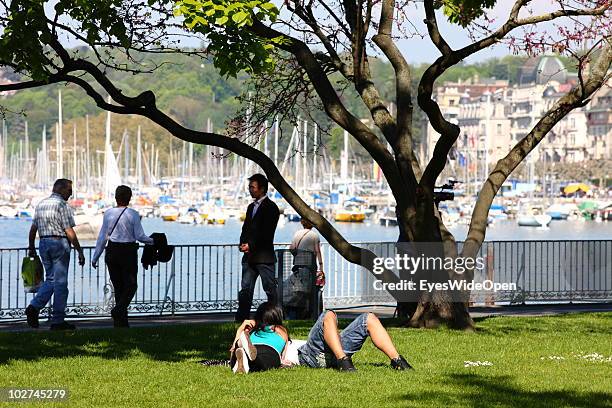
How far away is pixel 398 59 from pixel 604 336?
16.4ft

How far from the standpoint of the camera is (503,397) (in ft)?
41.1

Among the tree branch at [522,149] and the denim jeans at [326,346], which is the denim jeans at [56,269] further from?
the denim jeans at [326,346]

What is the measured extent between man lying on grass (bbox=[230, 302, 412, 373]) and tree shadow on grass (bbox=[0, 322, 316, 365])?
1695mm

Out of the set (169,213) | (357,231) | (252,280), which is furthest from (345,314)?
(169,213)

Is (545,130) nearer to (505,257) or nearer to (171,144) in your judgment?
(505,257)

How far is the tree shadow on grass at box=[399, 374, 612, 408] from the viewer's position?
12.2 metres

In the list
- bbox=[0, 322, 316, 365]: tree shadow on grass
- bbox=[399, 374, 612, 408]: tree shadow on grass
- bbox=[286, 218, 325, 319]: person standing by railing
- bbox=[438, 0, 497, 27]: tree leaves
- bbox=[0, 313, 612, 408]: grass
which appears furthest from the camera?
bbox=[286, 218, 325, 319]: person standing by railing

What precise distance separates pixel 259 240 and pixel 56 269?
2698 mm

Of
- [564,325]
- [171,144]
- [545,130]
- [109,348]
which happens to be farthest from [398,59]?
[171,144]

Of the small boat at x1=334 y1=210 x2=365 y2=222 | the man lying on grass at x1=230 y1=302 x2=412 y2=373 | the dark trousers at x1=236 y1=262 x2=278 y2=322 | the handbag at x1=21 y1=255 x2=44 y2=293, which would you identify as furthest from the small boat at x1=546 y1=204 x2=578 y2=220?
the man lying on grass at x1=230 y1=302 x2=412 y2=373

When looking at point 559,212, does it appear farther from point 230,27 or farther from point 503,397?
point 503,397

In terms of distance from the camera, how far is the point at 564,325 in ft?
67.5

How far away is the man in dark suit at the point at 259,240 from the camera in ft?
60.2

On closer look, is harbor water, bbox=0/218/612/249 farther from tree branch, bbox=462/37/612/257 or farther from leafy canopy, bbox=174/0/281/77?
leafy canopy, bbox=174/0/281/77
